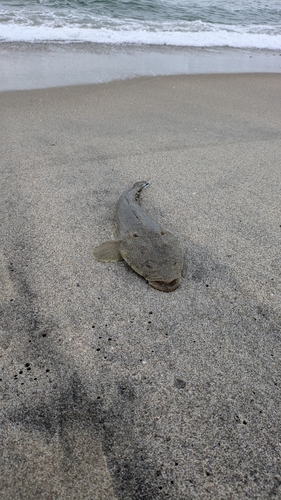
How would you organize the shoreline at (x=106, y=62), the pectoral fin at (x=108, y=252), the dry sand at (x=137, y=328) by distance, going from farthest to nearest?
the shoreline at (x=106, y=62), the pectoral fin at (x=108, y=252), the dry sand at (x=137, y=328)

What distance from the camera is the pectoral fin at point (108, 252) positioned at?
3178 mm

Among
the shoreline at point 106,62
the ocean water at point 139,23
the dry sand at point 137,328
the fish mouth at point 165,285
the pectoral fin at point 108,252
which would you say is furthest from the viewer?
the ocean water at point 139,23

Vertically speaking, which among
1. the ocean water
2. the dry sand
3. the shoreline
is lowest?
the dry sand

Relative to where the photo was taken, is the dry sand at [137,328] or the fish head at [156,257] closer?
the dry sand at [137,328]

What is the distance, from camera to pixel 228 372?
7.81 ft

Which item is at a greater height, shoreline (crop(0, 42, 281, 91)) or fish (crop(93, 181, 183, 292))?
shoreline (crop(0, 42, 281, 91))

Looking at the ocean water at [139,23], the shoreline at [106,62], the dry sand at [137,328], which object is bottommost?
the dry sand at [137,328]

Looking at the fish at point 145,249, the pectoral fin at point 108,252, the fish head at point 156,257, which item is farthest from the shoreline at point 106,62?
the fish head at point 156,257

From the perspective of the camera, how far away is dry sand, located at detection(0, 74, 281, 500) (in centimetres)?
191

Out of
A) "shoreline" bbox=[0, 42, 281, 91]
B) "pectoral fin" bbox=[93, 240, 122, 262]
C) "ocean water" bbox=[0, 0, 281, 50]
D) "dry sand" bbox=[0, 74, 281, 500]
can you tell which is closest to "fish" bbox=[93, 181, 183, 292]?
"pectoral fin" bbox=[93, 240, 122, 262]

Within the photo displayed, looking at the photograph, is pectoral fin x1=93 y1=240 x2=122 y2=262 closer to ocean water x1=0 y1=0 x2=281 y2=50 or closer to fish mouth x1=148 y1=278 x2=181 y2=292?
fish mouth x1=148 y1=278 x2=181 y2=292

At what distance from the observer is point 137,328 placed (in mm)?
2629

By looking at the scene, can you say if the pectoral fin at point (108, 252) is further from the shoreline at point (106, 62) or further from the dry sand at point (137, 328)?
the shoreline at point (106, 62)

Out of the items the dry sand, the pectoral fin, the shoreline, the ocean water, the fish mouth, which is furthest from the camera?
the ocean water
